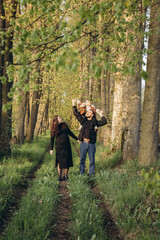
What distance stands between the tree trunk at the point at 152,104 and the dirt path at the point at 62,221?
2890mm

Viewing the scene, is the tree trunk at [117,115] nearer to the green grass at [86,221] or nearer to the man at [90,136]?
the man at [90,136]

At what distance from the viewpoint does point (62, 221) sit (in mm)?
4320

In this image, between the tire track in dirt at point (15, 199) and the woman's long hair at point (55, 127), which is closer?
the tire track in dirt at point (15, 199)

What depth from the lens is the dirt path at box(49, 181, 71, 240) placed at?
3.75 meters

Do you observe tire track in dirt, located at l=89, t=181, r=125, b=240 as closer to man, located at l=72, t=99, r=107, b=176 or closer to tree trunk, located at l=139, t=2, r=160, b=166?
man, located at l=72, t=99, r=107, b=176

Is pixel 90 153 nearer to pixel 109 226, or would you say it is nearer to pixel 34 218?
pixel 109 226

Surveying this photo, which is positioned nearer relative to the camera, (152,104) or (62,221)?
(62,221)

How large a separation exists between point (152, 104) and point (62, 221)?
172 inches

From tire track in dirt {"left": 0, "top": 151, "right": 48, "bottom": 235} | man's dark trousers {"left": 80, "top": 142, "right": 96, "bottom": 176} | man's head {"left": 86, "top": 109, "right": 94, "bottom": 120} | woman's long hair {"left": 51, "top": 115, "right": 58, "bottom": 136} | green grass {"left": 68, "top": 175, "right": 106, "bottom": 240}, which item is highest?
man's head {"left": 86, "top": 109, "right": 94, "bottom": 120}

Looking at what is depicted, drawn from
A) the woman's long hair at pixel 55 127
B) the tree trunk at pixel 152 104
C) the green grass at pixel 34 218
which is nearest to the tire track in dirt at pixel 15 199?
the green grass at pixel 34 218

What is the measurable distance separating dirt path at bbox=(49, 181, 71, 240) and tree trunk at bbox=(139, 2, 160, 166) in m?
2.89

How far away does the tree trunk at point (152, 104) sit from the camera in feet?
22.0

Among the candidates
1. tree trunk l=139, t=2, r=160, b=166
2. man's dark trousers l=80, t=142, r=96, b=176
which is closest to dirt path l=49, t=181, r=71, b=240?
man's dark trousers l=80, t=142, r=96, b=176

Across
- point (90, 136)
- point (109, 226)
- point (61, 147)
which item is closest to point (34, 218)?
point (109, 226)
